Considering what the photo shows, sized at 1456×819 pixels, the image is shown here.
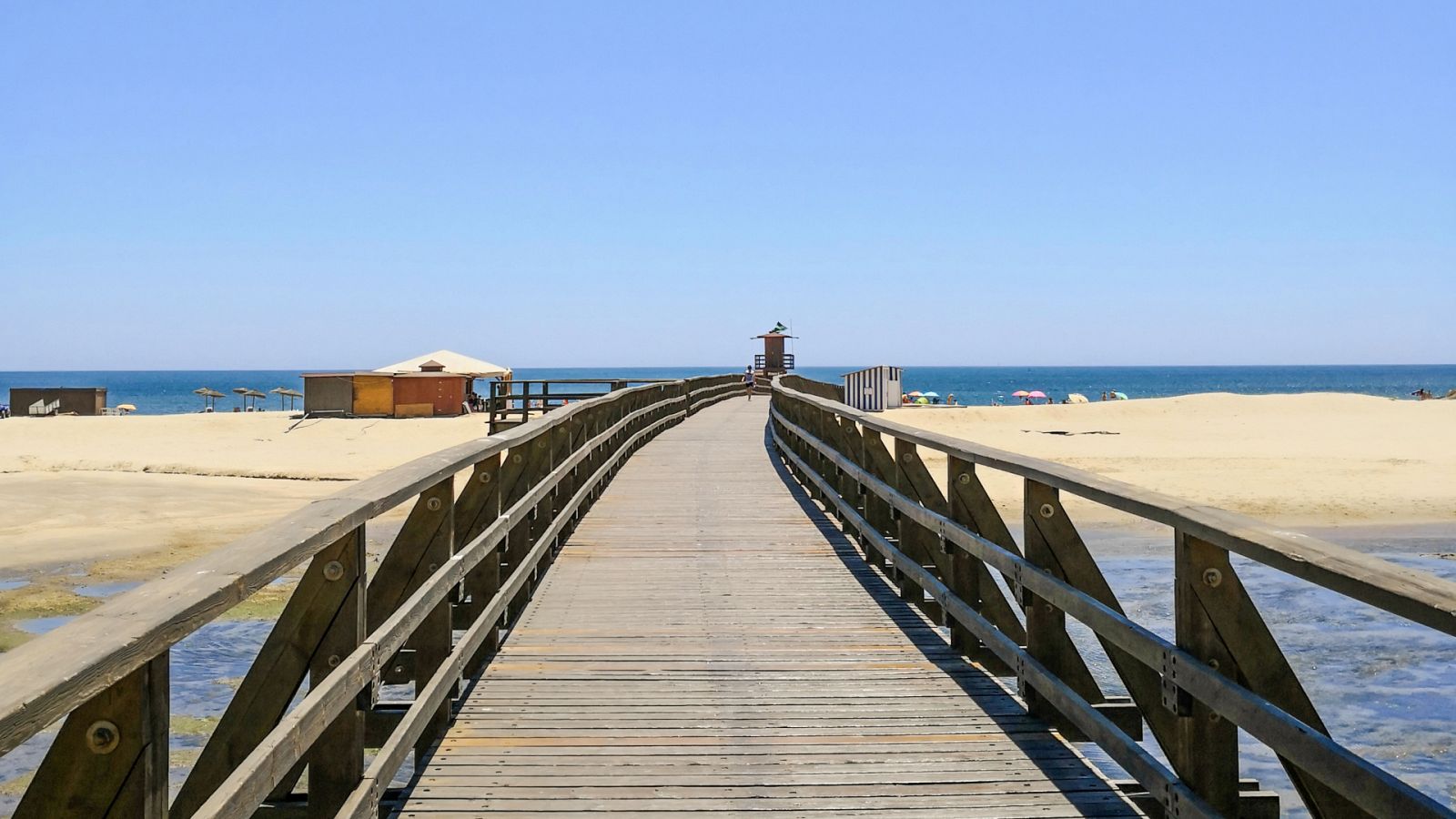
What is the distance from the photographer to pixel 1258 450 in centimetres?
3228

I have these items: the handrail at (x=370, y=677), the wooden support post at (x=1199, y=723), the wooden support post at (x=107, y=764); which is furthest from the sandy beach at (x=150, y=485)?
the wooden support post at (x=1199, y=723)

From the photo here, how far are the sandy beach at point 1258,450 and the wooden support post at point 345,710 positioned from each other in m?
17.7

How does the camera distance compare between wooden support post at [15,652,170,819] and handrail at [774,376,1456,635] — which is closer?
wooden support post at [15,652,170,819]

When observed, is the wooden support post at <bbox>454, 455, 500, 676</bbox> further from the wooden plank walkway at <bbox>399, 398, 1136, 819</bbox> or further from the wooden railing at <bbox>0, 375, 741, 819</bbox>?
the wooden plank walkway at <bbox>399, 398, 1136, 819</bbox>

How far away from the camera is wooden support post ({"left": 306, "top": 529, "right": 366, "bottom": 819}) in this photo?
3389mm

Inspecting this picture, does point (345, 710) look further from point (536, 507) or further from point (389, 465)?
point (389, 465)

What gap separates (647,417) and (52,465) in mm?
17202

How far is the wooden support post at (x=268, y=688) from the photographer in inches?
116

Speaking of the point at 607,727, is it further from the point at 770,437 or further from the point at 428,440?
the point at 428,440

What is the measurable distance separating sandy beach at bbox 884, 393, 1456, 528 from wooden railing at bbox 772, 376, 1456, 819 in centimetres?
1493

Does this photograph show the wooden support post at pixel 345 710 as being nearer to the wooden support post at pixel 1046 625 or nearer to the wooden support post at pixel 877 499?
the wooden support post at pixel 1046 625

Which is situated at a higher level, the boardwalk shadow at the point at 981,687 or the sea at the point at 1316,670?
the boardwalk shadow at the point at 981,687

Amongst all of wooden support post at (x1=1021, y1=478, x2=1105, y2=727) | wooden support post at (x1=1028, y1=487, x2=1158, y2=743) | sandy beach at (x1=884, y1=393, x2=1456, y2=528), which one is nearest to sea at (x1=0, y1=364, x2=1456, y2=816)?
wooden support post at (x1=1021, y1=478, x2=1105, y2=727)

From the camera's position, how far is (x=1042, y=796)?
4.11 m
